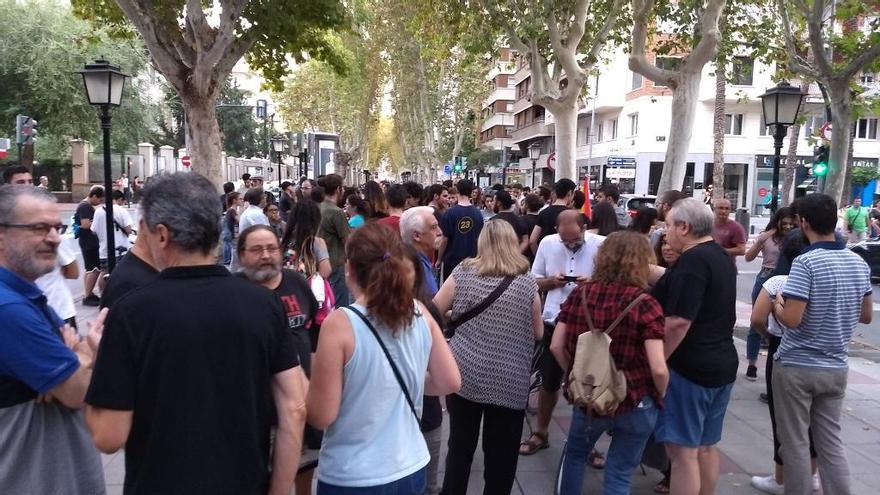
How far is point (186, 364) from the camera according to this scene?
1.86m

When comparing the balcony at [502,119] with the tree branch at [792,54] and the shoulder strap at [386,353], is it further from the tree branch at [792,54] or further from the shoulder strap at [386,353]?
the shoulder strap at [386,353]

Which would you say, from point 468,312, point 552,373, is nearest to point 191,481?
point 468,312

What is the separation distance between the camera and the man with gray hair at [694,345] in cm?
341

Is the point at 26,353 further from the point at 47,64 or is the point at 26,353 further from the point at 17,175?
the point at 47,64

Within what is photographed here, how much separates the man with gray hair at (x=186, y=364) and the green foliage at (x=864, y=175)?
3973cm

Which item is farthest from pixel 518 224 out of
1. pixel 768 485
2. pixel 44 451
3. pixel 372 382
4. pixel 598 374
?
pixel 44 451

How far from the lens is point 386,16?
105 feet

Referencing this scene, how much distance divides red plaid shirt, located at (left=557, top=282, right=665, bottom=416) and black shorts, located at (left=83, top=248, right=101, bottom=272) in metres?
8.48

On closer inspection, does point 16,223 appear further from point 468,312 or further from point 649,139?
point 649,139

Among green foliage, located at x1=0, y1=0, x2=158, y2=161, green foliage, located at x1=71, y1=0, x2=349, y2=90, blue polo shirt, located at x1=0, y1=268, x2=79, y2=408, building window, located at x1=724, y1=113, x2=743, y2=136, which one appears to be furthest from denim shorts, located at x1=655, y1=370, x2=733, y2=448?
building window, located at x1=724, y1=113, x2=743, y2=136

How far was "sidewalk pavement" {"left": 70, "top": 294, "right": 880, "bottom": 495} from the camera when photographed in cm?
436

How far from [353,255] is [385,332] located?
1.04 ft

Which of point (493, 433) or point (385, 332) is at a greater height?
point (385, 332)

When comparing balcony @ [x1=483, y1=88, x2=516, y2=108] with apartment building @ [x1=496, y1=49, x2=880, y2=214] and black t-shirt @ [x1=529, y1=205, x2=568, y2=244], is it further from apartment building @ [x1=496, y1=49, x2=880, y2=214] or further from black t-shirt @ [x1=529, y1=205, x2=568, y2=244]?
black t-shirt @ [x1=529, y1=205, x2=568, y2=244]
